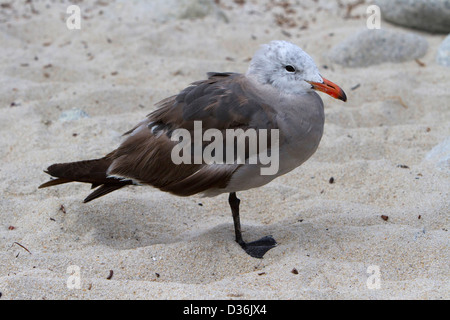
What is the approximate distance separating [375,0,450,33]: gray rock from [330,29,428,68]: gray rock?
64cm

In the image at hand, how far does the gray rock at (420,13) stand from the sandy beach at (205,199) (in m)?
0.15

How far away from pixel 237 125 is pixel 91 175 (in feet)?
2.86

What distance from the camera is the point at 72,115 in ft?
14.9

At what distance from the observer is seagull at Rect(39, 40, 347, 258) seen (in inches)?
113

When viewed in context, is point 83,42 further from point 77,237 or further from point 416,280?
point 416,280

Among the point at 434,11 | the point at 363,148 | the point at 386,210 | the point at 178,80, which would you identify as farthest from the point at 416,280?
the point at 434,11

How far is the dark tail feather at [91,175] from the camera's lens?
313 centimetres

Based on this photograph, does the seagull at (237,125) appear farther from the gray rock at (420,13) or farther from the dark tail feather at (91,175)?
the gray rock at (420,13)

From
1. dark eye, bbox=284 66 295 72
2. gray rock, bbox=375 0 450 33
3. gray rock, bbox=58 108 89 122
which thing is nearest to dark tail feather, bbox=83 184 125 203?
dark eye, bbox=284 66 295 72

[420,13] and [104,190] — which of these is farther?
[420,13]

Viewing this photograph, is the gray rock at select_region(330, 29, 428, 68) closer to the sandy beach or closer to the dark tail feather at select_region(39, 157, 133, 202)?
the sandy beach

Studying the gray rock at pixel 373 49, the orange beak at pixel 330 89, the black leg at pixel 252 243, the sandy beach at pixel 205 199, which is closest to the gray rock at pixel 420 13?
the sandy beach at pixel 205 199

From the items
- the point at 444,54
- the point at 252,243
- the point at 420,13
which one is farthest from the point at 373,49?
the point at 252,243

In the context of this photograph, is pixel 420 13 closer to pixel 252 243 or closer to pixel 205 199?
pixel 205 199
